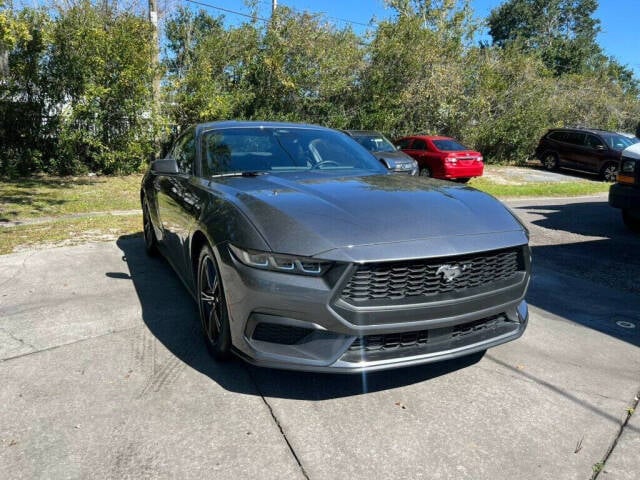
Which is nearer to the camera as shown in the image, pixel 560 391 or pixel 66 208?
pixel 560 391

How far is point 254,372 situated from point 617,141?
19.6m

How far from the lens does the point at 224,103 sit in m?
13.7

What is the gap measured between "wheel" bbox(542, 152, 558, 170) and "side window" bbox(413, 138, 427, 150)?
833 centimetres

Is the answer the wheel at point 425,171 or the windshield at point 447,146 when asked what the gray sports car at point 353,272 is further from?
the windshield at point 447,146

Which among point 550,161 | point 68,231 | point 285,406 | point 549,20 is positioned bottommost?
point 68,231

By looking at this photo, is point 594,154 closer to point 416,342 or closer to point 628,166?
point 628,166

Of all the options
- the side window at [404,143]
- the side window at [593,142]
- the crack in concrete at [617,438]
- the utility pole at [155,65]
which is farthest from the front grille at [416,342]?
the side window at [593,142]

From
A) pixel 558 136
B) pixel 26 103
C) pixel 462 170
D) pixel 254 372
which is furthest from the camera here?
pixel 558 136

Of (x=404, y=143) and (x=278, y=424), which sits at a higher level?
(x=404, y=143)

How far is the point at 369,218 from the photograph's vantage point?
2.72 meters

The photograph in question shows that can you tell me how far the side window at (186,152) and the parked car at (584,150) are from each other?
17308mm

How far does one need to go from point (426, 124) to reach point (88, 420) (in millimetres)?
19473

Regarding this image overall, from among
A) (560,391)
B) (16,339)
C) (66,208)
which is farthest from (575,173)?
(16,339)

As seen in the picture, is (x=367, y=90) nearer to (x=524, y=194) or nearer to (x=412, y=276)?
(x=524, y=194)
